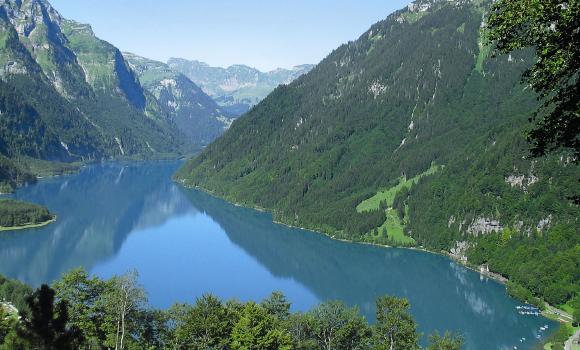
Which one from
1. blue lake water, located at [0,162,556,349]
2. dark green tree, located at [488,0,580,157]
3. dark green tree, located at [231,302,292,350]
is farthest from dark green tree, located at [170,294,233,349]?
blue lake water, located at [0,162,556,349]

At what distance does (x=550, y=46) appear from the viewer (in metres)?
20.0

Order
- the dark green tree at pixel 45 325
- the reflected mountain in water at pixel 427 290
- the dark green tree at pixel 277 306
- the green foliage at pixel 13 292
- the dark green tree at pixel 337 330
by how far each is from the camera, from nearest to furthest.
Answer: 1. the dark green tree at pixel 45 325
2. the dark green tree at pixel 337 330
3. the dark green tree at pixel 277 306
4. the green foliage at pixel 13 292
5. the reflected mountain in water at pixel 427 290

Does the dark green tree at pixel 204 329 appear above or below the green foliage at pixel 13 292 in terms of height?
above

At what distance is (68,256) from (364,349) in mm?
148043

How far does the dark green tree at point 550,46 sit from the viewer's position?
64.2 ft

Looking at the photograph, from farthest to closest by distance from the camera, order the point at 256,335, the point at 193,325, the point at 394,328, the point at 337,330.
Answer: the point at 337,330, the point at 394,328, the point at 193,325, the point at 256,335

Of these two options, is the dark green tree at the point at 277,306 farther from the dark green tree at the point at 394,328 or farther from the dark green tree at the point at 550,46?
the dark green tree at the point at 550,46

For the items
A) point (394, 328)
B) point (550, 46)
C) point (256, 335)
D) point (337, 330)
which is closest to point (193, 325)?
point (256, 335)

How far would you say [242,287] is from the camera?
159m

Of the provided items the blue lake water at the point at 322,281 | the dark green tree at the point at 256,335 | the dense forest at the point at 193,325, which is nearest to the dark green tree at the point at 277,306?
the dense forest at the point at 193,325

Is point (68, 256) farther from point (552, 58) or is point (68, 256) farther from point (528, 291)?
point (552, 58)

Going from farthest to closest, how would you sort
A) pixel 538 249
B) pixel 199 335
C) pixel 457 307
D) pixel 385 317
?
pixel 538 249
pixel 457 307
pixel 385 317
pixel 199 335

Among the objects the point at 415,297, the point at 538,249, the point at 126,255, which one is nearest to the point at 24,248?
the point at 126,255

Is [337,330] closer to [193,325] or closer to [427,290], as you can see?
[193,325]
